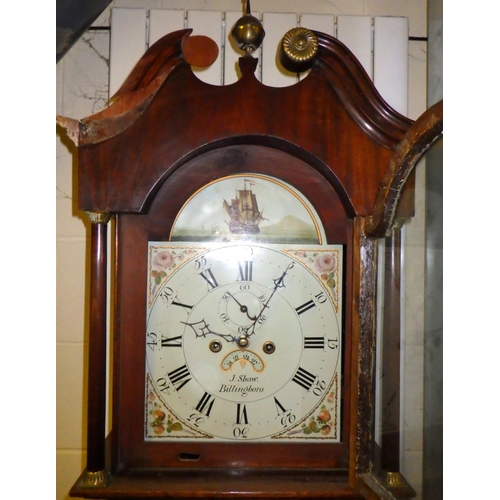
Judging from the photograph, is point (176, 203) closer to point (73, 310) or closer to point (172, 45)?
point (172, 45)

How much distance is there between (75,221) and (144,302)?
1.31 ft

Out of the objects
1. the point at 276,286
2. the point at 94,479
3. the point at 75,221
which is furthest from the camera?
the point at 75,221

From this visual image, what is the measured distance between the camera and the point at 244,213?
991 mm

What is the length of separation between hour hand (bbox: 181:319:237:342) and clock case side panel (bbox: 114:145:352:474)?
102 mm

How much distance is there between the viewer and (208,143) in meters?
0.93

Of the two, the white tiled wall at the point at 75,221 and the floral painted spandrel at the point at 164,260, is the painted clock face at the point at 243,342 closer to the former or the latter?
the floral painted spandrel at the point at 164,260

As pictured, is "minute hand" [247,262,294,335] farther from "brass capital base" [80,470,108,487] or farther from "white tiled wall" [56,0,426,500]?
"white tiled wall" [56,0,426,500]

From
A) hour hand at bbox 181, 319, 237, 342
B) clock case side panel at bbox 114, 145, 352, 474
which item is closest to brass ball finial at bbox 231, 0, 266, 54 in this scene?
clock case side panel at bbox 114, 145, 352, 474

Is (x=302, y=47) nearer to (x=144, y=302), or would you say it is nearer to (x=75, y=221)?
(x=144, y=302)

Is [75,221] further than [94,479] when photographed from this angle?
Yes

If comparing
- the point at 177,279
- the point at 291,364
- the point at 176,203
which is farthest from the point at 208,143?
the point at 291,364

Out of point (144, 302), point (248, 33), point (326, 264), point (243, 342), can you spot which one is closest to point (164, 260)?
point (144, 302)

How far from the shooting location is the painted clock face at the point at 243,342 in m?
0.97

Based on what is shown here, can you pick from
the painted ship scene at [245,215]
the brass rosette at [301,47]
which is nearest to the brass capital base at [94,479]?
the painted ship scene at [245,215]
